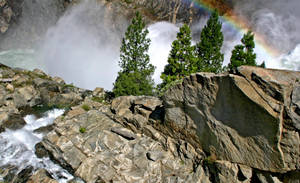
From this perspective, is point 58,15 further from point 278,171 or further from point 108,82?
point 278,171

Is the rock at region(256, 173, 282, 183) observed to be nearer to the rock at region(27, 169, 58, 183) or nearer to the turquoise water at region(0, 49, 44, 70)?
the rock at region(27, 169, 58, 183)

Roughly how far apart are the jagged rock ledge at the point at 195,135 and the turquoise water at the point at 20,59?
4887cm

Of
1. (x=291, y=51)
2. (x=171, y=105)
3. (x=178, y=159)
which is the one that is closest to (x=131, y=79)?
(x=171, y=105)

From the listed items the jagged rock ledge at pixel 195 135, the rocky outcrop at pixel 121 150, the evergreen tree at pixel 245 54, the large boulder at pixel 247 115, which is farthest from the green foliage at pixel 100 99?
the evergreen tree at pixel 245 54

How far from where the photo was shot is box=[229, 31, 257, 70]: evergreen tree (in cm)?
2794

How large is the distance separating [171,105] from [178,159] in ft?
14.4

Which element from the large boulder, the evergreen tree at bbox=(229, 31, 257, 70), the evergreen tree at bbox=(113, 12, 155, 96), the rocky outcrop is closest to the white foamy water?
the rocky outcrop

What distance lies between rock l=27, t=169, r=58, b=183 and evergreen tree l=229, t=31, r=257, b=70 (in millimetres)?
26341

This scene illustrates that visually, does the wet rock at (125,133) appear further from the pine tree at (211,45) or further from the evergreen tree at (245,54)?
the pine tree at (211,45)

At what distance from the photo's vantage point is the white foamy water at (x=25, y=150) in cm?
1636

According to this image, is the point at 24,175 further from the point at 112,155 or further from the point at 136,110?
the point at 136,110

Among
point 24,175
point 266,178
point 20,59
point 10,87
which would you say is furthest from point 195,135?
point 20,59

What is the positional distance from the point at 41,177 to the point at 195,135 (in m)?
12.3

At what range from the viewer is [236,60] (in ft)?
93.4
